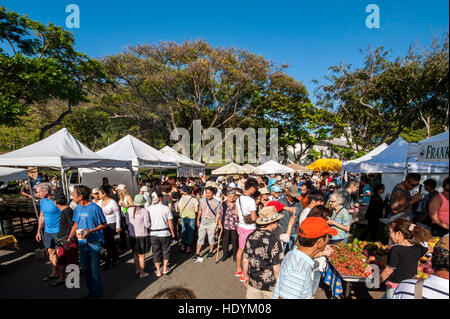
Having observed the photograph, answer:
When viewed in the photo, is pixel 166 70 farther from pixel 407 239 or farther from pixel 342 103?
pixel 407 239

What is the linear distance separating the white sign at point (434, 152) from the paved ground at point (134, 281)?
11.2ft

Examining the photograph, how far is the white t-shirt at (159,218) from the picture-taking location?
15.3 ft

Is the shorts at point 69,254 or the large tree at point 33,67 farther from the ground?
the large tree at point 33,67

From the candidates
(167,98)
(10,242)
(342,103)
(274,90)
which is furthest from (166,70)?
(342,103)

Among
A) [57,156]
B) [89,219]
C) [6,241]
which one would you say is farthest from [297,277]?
[6,241]

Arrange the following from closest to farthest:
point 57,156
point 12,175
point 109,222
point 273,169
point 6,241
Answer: point 109,222, point 6,241, point 57,156, point 12,175, point 273,169

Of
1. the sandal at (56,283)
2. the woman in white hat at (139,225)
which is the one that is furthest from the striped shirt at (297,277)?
the sandal at (56,283)

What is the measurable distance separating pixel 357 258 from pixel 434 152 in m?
2.84

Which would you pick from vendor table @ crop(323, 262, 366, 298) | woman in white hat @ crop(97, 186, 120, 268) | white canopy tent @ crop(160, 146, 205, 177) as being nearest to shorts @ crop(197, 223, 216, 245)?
woman in white hat @ crop(97, 186, 120, 268)

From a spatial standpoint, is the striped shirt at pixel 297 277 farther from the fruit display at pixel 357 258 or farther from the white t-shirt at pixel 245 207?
the white t-shirt at pixel 245 207

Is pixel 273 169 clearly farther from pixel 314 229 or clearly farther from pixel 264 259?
pixel 314 229

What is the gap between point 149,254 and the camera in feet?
20.5

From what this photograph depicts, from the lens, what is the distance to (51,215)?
4.47 m

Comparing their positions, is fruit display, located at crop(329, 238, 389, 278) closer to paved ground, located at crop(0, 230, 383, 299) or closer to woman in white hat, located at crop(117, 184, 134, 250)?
paved ground, located at crop(0, 230, 383, 299)
